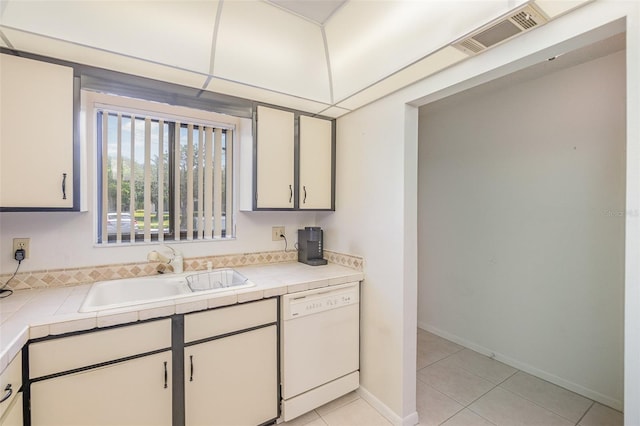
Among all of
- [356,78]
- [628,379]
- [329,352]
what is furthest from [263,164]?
[628,379]

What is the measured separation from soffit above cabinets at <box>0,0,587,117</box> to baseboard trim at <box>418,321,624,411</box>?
2606mm

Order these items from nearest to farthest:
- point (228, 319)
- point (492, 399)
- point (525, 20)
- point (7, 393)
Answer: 1. point (7, 393)
2. point (525, 20)
3. point (228, 319)
4. point (492, 399)

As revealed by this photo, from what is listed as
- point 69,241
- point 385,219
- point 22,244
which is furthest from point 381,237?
point 22,244

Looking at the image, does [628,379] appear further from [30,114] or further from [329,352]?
[30,114]

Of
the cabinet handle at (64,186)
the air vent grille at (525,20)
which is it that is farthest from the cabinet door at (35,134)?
the air vent grille at (525,20)

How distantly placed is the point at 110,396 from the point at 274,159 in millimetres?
1668

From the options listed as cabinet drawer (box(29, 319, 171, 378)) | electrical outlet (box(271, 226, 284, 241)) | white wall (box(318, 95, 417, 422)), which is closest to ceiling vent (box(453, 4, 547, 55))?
white wall (box(318, 95, 417, 422))

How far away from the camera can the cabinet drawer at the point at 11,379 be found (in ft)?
3.26

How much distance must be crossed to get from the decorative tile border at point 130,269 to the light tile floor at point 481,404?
1025 mm

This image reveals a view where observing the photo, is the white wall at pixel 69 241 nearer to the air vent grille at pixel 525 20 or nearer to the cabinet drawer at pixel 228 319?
the cabinet drawer at pixel 228 319

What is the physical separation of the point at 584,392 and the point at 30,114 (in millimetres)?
4034

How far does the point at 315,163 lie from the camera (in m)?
2.38

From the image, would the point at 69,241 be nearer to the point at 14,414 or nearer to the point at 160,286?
the point at 160,286

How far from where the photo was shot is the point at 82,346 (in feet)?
4.18
